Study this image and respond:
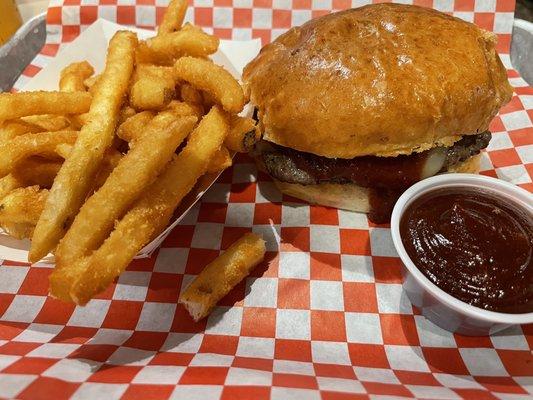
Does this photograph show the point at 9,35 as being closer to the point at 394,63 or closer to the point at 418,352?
the point at 394,63

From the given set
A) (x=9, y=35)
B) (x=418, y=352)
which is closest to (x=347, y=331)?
(x=418, y=352)

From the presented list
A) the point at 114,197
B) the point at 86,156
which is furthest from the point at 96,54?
the point at 114,197

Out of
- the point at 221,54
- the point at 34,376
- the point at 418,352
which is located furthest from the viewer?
the point at 221,54

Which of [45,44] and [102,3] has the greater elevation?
[102,3]

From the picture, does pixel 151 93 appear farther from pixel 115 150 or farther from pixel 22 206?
pixel 22 206

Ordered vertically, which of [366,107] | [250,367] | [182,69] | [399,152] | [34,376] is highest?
[182,69]

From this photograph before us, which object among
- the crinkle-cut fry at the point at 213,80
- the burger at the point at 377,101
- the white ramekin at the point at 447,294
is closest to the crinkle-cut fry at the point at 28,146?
the crinkle-cut fry at the point at 213,80

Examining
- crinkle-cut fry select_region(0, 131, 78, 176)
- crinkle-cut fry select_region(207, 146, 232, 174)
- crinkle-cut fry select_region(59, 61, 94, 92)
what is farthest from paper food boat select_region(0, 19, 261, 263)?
crinkle-cut fry select_region(0, 131, 78, 176)
